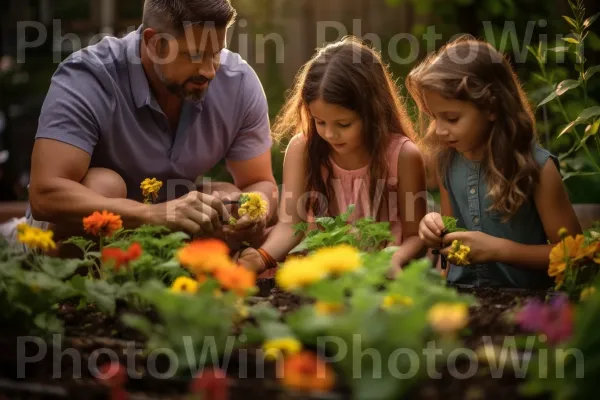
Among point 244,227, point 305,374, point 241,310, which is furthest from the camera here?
point 244,227

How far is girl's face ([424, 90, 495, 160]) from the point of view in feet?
8.08

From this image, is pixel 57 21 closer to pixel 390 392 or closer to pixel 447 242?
pixel 447 242

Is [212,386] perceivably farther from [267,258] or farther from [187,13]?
[187,13]

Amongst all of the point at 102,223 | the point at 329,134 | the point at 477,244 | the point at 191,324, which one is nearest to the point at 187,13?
the point at 329,134

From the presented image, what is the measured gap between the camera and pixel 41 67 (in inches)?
260

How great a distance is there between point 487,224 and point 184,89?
111cm

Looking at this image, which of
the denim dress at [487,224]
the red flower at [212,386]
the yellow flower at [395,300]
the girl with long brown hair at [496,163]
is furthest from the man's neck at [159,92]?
the red flower at [212,386]

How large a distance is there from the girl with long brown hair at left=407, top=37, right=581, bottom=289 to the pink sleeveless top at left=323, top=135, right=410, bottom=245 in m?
0.23

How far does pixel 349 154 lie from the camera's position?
116 inches

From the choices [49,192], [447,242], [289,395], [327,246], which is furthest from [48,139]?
[289,395]

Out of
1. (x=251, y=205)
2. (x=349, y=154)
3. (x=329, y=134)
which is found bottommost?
(x=251, y=205)

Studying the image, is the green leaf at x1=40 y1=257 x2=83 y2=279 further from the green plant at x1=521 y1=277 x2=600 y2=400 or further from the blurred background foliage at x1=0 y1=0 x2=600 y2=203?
the blurred background foliage at x1=0 y1=0 x2=600 y2=203

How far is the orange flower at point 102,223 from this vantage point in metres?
2.07

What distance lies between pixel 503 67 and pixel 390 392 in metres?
1.59
